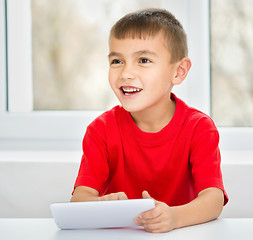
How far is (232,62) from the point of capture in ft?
5.27

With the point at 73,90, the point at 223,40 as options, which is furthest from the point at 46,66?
the point at 223,40

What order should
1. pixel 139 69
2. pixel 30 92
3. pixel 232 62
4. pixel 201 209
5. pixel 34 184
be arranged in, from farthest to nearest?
A: pixel 30 92
pixel 232 62
pixel 34 184
pixel 139 69
pixel 201 209

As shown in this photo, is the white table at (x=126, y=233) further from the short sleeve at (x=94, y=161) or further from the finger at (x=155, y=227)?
the short sleeve at (x=94, y=161)

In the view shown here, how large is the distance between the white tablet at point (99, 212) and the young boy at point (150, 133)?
0.18 meters

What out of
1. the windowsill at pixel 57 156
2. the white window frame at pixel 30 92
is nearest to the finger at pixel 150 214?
the windowsill at pixel 57 156

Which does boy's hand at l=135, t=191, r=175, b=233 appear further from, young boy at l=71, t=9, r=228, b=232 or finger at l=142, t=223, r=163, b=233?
young boy at l=71, t=9, r=228, b=232

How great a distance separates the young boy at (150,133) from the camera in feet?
3.29

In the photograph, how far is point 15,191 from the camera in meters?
1.34

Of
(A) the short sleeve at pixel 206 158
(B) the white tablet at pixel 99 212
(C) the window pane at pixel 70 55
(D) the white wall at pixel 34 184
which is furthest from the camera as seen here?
(C) the window pane at pixel 70 55

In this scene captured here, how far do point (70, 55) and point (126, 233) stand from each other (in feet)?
3.34

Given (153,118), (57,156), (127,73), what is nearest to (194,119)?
(153,118)

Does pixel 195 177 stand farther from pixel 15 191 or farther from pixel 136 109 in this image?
pixel 15 191

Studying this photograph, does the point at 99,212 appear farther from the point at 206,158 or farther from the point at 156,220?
the point at 206,158

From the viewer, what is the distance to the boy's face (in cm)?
100
